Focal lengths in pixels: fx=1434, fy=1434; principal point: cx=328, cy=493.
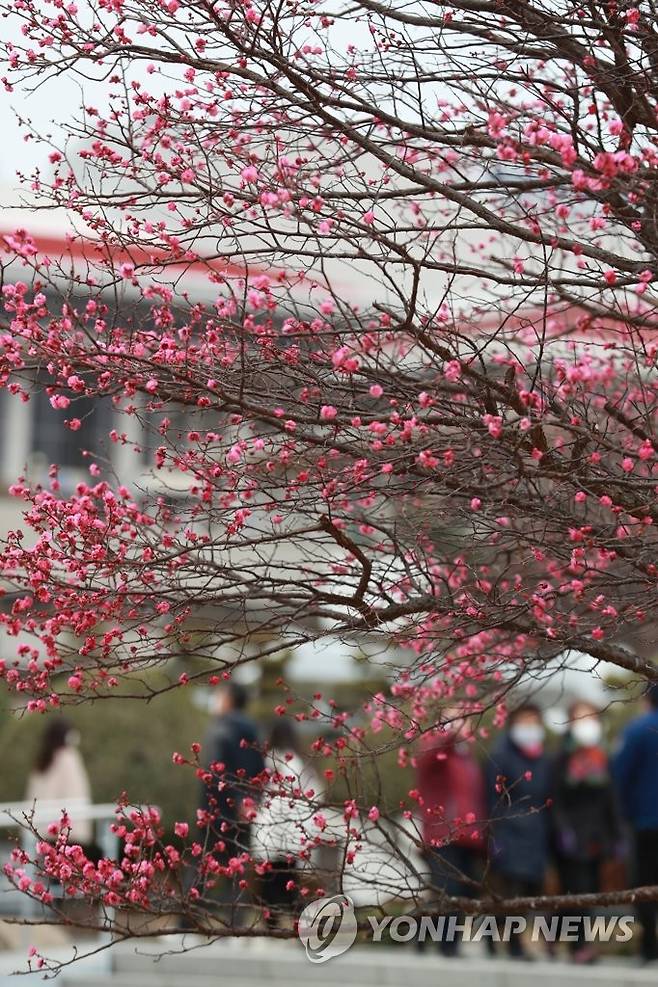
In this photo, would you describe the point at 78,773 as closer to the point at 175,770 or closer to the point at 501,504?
the point at 175,770

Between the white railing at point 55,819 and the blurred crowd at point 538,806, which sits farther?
the white railing at point 55,819

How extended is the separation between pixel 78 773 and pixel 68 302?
739cm

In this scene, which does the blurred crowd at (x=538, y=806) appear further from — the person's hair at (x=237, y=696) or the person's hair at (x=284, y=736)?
the person's hair at (x=237, y=696)

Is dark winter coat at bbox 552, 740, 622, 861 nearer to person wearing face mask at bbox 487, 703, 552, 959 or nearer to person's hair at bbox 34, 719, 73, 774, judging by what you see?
person wearing face mask at bbox 487, 703, 552, 959

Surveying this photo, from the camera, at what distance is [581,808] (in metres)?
9.51

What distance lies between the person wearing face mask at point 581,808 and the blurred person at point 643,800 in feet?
3.31

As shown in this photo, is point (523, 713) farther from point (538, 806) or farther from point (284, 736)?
point (284, 736)

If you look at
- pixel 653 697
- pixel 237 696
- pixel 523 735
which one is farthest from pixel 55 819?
pixel 653 697

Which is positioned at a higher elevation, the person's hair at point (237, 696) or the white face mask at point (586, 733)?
the person's hair at point (237, 696)

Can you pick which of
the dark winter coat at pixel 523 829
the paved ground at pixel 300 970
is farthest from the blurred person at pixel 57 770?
the dark winter coat at pixel 523 829

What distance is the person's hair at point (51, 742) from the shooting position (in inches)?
433

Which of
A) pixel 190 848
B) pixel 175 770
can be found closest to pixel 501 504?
pixel 190 848

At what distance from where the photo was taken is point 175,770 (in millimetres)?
15570

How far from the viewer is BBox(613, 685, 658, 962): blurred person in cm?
820
